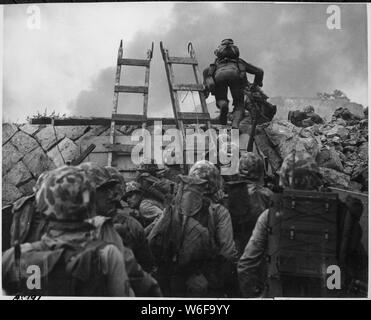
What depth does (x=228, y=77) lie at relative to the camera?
983cm

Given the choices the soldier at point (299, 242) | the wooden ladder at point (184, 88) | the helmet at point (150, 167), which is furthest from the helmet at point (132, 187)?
the soldier at point (299, 242)

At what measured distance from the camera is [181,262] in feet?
29.8

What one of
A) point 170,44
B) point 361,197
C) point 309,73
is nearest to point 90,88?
point 170,44

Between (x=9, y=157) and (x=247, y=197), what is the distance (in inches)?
132

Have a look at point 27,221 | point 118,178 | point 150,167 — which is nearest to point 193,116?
point 150,167

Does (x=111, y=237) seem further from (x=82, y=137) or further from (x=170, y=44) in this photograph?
(x=170, y=44)

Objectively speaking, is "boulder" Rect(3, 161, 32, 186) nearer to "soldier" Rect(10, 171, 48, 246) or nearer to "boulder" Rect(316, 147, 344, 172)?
"soldier" Rect(10, 171, 48, 246)

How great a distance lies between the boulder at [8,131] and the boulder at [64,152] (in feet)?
1.92

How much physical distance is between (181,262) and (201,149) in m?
1.60

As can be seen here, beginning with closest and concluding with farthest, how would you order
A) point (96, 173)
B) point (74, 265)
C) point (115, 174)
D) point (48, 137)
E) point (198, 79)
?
point (74, 265), point (96, 173), point (115, 174), point (48, 137), point (198, 79)

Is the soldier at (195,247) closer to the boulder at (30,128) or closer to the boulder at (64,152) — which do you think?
the boulder at (64,152)

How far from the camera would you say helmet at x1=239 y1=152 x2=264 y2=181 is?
9492 millimetres

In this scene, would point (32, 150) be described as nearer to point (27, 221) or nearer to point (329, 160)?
point (27, 221)

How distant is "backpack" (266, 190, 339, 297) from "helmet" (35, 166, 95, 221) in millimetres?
2453
